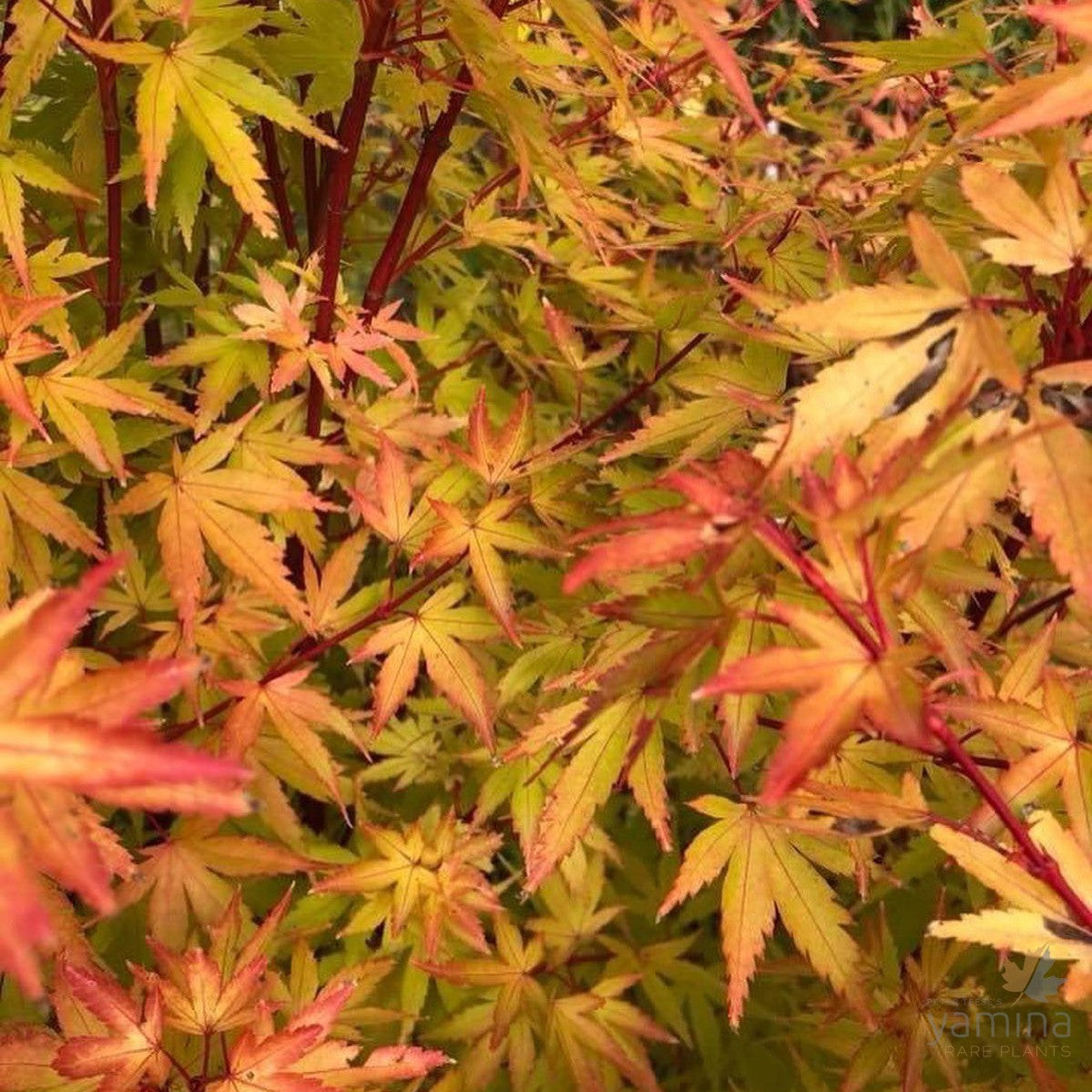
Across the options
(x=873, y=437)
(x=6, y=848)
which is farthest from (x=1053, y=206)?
(x=6, y=848)

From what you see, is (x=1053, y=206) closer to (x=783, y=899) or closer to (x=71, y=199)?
(x=783, y=899)

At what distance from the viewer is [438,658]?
3.85 feet

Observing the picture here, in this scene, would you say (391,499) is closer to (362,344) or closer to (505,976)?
(362,344)

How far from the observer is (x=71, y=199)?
1261 millimetres

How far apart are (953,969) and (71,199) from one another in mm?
1445

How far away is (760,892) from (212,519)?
654 mm

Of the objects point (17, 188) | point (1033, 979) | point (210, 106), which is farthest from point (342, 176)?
point (1033, 979)

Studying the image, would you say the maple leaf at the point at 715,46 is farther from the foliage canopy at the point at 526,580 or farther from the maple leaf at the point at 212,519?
the maple leaf at the point at 212,519

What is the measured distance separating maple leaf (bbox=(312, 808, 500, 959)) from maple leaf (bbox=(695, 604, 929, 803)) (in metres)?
0.68

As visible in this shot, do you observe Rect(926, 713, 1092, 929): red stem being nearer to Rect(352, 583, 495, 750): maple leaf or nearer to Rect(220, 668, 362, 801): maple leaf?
Rect(352, 583, 495, 750): maple leaf

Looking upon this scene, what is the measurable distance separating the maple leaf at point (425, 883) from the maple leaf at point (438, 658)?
0.18 meters

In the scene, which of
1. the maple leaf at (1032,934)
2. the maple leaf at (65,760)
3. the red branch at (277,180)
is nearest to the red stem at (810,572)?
the maple leaf at (1032,934)

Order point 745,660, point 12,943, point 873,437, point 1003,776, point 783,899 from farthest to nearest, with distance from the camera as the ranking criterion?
point 783,899 < point 1003,776 < point 873,437 < point 745,660 < point 12,943

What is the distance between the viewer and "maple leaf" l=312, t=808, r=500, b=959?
4.01 feet
